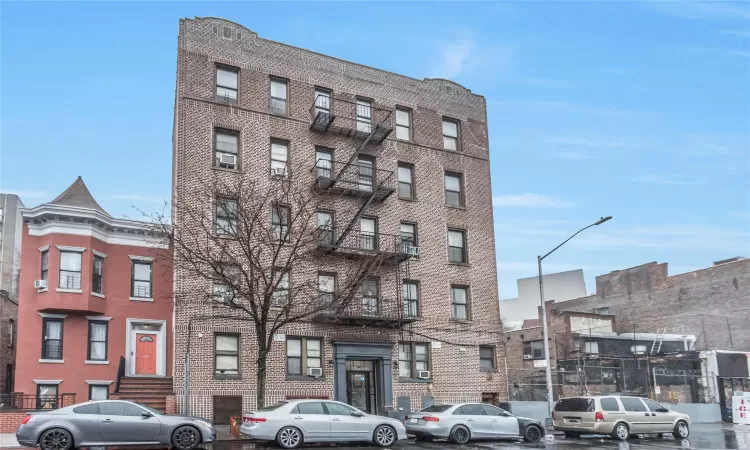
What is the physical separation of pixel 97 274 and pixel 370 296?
1117cm

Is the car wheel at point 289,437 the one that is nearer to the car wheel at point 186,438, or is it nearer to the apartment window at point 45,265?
the car wheel at point 186,438

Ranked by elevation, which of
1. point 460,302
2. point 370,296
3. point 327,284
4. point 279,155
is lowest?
point 460,302

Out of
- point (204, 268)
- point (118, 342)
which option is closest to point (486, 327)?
point (204, 268)

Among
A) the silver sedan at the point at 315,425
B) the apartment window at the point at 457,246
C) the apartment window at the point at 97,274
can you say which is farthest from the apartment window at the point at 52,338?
the apartment window at the point at 457,246

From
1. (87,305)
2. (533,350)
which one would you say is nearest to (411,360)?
(87,305)

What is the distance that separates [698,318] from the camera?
1921 inches

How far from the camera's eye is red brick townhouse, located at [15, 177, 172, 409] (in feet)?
93.2

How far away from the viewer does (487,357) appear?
112 ft

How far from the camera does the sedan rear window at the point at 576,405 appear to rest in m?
25.2

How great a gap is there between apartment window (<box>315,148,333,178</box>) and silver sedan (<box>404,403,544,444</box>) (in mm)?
12144

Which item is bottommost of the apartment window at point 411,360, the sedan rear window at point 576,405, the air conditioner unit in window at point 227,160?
the sedan rear window at point 576,405

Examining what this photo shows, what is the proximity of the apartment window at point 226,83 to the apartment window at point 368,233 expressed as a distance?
7.61 meters

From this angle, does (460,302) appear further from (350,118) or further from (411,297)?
(350,118)

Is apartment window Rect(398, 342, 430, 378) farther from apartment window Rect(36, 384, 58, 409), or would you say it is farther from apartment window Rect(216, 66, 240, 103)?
apartment window Rect(36, 384, 58, 409)
